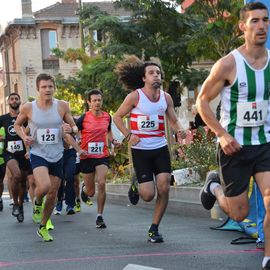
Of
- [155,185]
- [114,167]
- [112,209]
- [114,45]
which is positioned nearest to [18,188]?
[112,209]

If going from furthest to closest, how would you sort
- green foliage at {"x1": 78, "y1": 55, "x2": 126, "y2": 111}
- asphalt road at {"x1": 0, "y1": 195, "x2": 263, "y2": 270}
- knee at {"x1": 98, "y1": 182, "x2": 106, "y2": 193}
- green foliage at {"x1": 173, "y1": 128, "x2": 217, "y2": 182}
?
green foliage at {"x1": 78, "y1": 55, "x2": 126, "y2": 111} → green foliage at {"x1": 173, "y1": 128, "x2": 217, "y2": 182} → knee at {"x1": 98, "y1": 182, "x2": 106, "y2": 193} → asphalt road at {"x1": 0, "y1": 195, "x2": 263, "y2": 270}

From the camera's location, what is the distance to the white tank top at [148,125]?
28.2ft

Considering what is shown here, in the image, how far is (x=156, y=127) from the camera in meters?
8.60

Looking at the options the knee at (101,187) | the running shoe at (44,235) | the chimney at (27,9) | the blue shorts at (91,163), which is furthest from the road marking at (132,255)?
the chimney at (27,9)

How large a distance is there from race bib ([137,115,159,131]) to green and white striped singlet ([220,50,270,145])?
259cm

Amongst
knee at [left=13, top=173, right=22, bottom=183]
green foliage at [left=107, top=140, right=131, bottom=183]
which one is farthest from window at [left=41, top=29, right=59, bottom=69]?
knee at [left=13, top=173, right=22, bottom=183]

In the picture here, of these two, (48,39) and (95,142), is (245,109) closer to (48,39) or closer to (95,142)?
(95,142)

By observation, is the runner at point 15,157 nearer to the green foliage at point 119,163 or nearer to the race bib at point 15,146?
the race bib at point 15,146

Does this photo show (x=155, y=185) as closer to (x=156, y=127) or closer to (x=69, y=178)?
(x=156, y=127)

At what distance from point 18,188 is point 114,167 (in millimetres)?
10085

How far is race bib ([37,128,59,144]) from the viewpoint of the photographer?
909cm

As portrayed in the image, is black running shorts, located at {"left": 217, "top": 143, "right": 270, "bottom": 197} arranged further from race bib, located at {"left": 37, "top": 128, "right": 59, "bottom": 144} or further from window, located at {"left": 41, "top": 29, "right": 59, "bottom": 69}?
window, located at {"left": 41, "top": 29, "right": 59, "bottom": 69}

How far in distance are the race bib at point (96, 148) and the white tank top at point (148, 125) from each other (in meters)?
2.44

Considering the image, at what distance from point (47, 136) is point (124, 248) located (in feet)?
6.03
